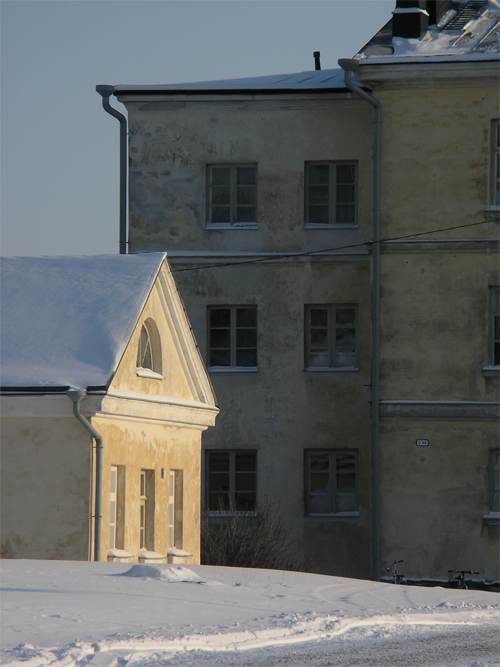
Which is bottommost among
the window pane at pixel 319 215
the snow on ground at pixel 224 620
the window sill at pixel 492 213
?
the snow on ground at pixel 224 620

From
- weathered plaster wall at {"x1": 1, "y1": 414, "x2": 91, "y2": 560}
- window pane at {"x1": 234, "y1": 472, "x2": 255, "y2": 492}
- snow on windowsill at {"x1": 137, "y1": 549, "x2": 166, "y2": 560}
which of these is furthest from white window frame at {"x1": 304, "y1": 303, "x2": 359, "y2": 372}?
Answer: weathered plaster wall at {"x1": 1, "y1": 414, "x2": 91, "y2": 560}

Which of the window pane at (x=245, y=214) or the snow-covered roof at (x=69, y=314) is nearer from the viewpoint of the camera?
the snow-covered roof at (x=69, y=314)

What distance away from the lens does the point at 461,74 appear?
21109mm

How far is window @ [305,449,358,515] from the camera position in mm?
22641

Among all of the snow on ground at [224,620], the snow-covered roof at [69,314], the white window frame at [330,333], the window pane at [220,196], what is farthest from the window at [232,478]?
the snow on ground at [224,620]

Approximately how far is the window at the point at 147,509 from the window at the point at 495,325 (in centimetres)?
804

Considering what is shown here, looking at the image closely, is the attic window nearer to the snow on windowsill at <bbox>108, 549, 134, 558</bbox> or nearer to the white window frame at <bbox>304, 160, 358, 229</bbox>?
the snow on windowsill at <bbox>108, 549, 134, 558</bbox>

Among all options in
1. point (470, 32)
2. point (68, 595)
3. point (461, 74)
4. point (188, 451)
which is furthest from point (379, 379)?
point (68, 595)

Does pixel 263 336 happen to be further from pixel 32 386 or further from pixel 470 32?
pixel 32 386

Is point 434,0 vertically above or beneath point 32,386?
above

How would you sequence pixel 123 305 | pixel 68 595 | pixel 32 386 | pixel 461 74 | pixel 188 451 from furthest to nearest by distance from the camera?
pixel 461 74, pixel 188 451, pixel 123 305, pixel 32 386, pixel 68 595

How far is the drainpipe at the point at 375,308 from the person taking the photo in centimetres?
2075

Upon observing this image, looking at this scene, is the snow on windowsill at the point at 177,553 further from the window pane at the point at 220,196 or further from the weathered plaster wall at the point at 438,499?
the window pane at the point at 220,196

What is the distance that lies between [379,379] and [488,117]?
564 centimetres
